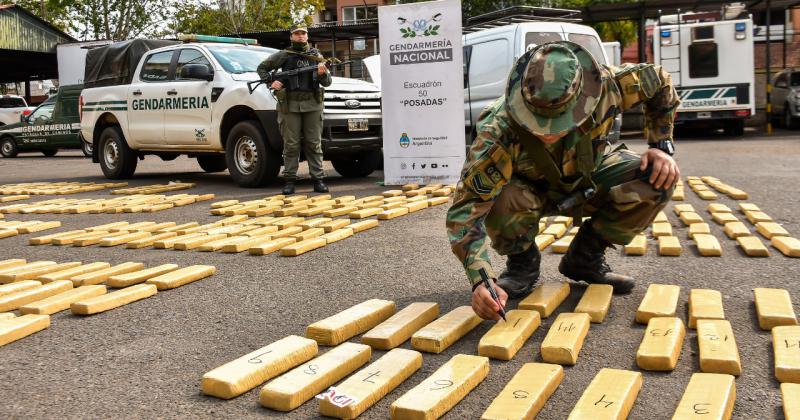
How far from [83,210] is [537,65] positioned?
6.18 meters

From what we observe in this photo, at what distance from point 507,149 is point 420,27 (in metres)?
6.08

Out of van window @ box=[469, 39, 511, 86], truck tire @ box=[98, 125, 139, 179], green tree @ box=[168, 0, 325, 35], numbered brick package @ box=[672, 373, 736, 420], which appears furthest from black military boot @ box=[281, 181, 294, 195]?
green tree @ box=[168, 0, 325, 35]

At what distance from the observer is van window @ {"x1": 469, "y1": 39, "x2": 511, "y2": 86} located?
410 inches

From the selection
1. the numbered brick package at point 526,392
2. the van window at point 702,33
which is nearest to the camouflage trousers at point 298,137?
the numbered brick package at point 526,392

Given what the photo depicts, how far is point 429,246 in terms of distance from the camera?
5.30 metres

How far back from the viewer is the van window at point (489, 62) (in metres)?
10.4

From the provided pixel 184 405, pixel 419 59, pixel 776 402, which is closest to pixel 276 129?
pixel 419 59

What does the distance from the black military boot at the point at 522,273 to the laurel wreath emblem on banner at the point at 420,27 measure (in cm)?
552

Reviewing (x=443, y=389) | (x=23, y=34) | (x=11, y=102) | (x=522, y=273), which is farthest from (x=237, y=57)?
(x=11, y=102)

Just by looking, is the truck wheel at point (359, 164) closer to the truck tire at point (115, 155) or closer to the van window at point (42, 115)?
the truck tire at point (115, 155)

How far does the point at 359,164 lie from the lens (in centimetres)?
1064

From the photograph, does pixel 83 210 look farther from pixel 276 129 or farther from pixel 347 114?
pixel 347 114

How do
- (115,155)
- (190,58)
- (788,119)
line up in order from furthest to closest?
1. (788,119)
2. (115,155)
3. (190,58)

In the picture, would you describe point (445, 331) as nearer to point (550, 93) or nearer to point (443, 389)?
point (443, 389)
